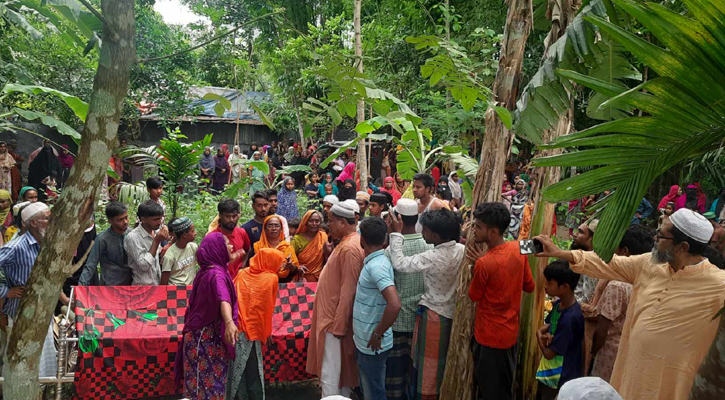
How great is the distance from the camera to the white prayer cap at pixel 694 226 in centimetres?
279

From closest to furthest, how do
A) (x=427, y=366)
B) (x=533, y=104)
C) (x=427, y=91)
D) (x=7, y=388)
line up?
(x=7, y=388)
(x=533, y=104)
(x=427, y=366)
(x=427, y=91)

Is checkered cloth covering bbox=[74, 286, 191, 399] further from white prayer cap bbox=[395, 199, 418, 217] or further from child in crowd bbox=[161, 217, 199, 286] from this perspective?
white prayer cap bbox=[395, 199, 418, 217]

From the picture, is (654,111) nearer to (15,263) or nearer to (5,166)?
(15,263)

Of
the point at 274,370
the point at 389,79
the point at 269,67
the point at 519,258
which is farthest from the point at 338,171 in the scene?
the point at 519,258

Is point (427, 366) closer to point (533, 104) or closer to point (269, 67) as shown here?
point (533, 104)

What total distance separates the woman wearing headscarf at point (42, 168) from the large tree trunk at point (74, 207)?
1110cm

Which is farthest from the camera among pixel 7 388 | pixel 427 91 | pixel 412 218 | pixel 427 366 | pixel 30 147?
pixel 30 147

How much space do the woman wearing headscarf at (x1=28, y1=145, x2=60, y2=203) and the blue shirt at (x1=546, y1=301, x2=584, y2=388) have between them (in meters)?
11.2

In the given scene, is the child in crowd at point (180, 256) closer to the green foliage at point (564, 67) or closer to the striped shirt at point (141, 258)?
the striped shirt at point (141, 258)

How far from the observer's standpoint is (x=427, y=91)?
42.6ft

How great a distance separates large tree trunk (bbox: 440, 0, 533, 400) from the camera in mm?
3756

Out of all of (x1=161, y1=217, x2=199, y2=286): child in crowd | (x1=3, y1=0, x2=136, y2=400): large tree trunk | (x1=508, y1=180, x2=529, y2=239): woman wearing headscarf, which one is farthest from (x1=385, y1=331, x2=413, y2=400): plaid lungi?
(x1=508, y1=180, x2=529, y2=239): woman wearing headscarf

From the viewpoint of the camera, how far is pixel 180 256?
5055 millimetres

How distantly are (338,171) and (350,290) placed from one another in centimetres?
1034
